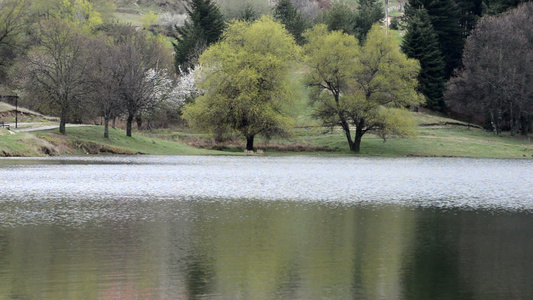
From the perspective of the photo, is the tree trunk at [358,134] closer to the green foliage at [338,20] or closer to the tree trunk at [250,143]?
the tree trunk at [250,143]

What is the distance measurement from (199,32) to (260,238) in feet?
310

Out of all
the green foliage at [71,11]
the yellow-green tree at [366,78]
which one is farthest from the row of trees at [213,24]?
the green foliage at [71,11]

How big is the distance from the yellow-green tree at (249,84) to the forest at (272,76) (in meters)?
0.14

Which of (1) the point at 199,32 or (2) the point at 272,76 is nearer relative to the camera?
(2) the point at 272,76

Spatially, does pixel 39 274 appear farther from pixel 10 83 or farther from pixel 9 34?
pixel 10 83

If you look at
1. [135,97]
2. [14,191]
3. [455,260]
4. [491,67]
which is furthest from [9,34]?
[455,260]

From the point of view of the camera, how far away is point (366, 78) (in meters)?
86.8

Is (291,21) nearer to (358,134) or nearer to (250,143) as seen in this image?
(358,134)

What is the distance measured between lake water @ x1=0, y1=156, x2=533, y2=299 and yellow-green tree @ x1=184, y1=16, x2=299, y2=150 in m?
36.1

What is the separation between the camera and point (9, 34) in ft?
299

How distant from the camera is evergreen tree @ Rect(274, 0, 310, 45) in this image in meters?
132

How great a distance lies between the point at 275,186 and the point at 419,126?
65.5 meters

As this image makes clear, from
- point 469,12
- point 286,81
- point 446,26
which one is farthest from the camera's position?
point 469,12

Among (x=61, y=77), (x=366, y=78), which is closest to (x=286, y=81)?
(x=366, y=78)
